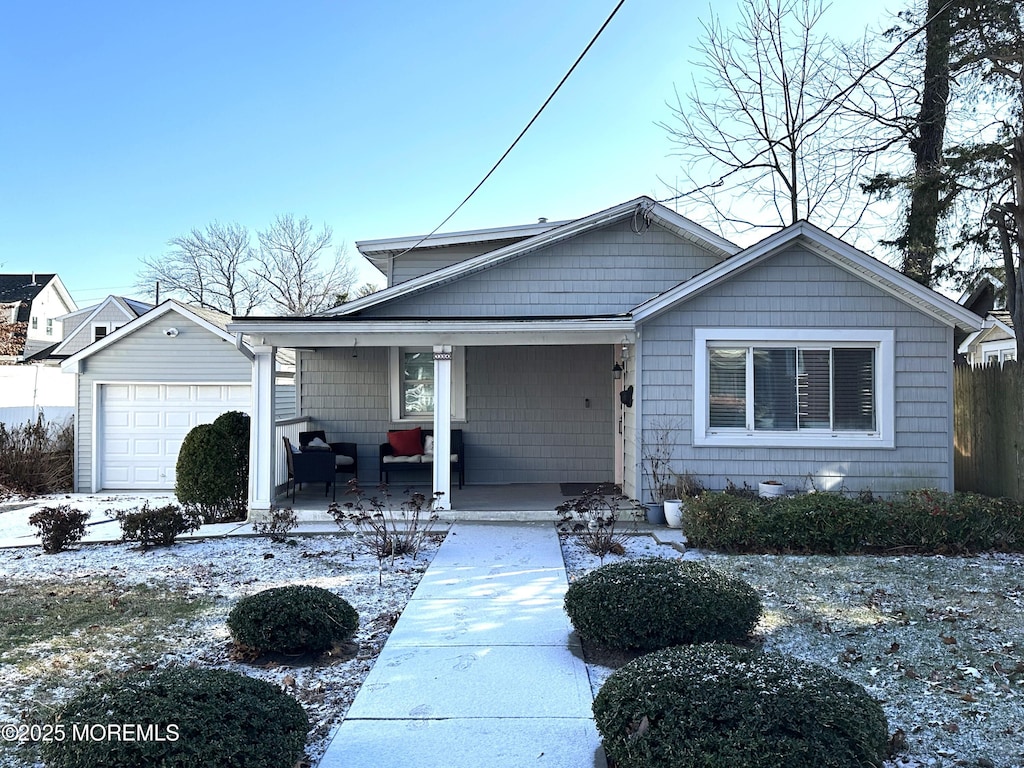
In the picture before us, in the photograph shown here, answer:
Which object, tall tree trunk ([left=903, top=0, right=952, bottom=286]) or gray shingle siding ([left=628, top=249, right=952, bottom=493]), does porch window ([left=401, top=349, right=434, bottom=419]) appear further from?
tall tree trunk ([left=903, top=0, right=952, bottom=286])

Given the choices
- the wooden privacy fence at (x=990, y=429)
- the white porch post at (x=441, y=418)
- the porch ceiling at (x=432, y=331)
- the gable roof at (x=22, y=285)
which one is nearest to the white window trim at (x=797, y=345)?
the porch ceiling at (x=432, y=331)

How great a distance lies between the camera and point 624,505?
31.7 feet

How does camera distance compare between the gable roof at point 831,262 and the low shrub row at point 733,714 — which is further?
the gable roof at point 831,262

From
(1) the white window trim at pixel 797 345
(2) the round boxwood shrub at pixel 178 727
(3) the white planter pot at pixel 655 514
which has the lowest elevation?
(3) the white planter pot at pixel 655 514

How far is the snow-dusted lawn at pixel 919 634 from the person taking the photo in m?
3.75

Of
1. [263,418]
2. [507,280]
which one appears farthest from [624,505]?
[263,418]

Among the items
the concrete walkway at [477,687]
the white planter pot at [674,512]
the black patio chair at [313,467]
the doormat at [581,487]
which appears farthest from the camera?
the doormat at [581,487]

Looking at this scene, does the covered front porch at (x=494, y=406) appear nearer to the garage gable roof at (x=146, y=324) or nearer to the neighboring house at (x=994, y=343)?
the garage gable roof at (x=146, y=324)

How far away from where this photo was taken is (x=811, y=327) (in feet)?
30.6

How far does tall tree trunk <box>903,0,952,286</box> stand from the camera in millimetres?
11594

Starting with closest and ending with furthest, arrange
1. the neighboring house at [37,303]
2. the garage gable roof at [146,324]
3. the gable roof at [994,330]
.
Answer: the garage gable roof at [146,324] → the gable roof at [994,330] → the neighboring house at [37,303]

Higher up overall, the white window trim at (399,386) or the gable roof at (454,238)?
the gable roof at (454,238)

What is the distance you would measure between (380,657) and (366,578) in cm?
221

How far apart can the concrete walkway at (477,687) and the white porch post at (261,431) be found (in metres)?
3.80
